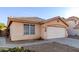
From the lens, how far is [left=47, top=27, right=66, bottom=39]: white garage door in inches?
230

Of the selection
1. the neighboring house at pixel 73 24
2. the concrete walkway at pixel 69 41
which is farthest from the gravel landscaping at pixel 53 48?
the neighboring house at pixel 73 24

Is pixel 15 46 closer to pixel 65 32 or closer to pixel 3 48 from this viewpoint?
pixel 3 48

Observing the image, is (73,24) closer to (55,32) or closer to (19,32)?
(55,32)

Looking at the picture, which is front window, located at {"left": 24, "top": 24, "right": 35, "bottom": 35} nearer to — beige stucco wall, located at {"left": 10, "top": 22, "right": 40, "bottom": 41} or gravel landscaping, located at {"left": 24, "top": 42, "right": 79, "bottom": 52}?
beige stucco wall, located at {"left": 10, "top": 22, "right": 40, "bottom": 41}

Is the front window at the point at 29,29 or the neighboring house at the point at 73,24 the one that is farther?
the front window at the point at 29,29

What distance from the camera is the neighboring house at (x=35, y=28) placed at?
5.71 m

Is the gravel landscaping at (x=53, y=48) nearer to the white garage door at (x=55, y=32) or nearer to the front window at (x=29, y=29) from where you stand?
the white garage door at (x=55, y=32)

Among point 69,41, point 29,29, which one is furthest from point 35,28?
point 69,41

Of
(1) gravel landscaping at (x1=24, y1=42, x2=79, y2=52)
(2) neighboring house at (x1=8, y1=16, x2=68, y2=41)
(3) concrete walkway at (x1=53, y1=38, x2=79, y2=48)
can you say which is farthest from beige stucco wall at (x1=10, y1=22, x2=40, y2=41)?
(3) concrete walkway at (x1=53, y1=38, x2=79, y2=48)

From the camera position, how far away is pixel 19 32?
19.0ft

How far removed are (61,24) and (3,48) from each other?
Result: 176 cm
